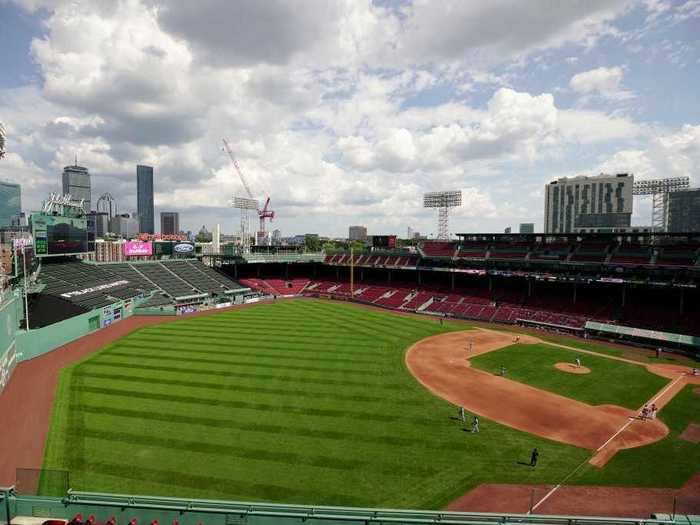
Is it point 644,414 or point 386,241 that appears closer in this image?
point 644,414

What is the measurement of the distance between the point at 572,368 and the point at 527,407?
11.9 m

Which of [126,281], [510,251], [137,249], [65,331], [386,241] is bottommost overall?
[65,331]

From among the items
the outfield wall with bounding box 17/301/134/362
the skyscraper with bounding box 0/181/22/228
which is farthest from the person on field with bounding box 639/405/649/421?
the skyscraper with bounding box 0/181/22/228

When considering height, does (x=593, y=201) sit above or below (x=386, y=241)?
above

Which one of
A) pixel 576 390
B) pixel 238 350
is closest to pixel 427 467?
pixel 576 390

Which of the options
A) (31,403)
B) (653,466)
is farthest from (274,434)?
(653,466)

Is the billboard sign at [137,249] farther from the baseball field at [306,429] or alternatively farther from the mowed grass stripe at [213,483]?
the mowed grass stripe at [213,483]

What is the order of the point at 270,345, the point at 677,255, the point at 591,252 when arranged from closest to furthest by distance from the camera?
the point at 270,345, the point at 677,255, the point at 591,252

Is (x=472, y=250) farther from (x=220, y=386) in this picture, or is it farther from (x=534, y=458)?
(x=534, y=458)

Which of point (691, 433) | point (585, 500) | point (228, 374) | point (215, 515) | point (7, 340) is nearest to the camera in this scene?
point (215, 515)

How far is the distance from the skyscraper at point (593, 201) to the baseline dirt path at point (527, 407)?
152 m

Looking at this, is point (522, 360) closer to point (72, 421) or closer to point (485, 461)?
point (485, 461)

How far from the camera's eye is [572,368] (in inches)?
1473

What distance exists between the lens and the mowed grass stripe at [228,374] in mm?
32312
